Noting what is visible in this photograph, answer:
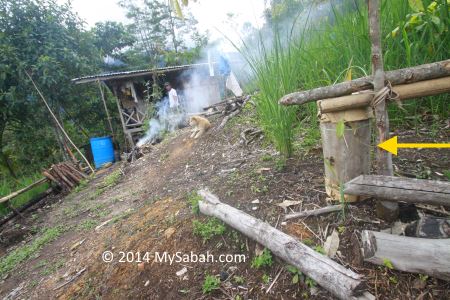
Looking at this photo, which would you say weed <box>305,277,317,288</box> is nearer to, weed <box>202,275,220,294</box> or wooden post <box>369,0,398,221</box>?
weed <box>202,275,220,294</box>

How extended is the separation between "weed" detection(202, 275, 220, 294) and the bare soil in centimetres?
3

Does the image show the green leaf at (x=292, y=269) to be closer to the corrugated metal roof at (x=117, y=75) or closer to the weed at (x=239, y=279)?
the weed at (x=239, y=279)

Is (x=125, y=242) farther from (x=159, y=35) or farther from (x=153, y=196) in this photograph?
(x=159, y=35)

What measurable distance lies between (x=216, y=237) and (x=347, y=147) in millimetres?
1129

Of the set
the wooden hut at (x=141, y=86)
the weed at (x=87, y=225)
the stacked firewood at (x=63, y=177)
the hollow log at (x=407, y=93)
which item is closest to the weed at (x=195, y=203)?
the hollow log at (x=407, y=93)

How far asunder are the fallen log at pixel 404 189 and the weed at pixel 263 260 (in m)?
0.64

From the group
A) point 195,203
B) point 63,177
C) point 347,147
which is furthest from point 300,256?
point 63,177

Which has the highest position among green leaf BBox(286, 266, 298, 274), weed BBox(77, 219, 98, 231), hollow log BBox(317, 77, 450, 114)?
hollow log BBox(317, 77, 450, 114)

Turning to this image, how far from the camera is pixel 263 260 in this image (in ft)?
5.25

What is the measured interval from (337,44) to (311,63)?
292mm

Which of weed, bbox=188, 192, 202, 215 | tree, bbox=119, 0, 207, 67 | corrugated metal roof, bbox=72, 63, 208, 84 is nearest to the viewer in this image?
weed, bbox=188, 192, 202, 215

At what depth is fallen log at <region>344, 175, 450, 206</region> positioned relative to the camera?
4.15 ft

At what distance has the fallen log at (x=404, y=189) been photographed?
1.27 meters

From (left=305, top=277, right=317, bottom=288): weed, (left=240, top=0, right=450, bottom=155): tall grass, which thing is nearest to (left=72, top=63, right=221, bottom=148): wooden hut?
(left=240, top=0, right=450, bottom=155): tall grass
